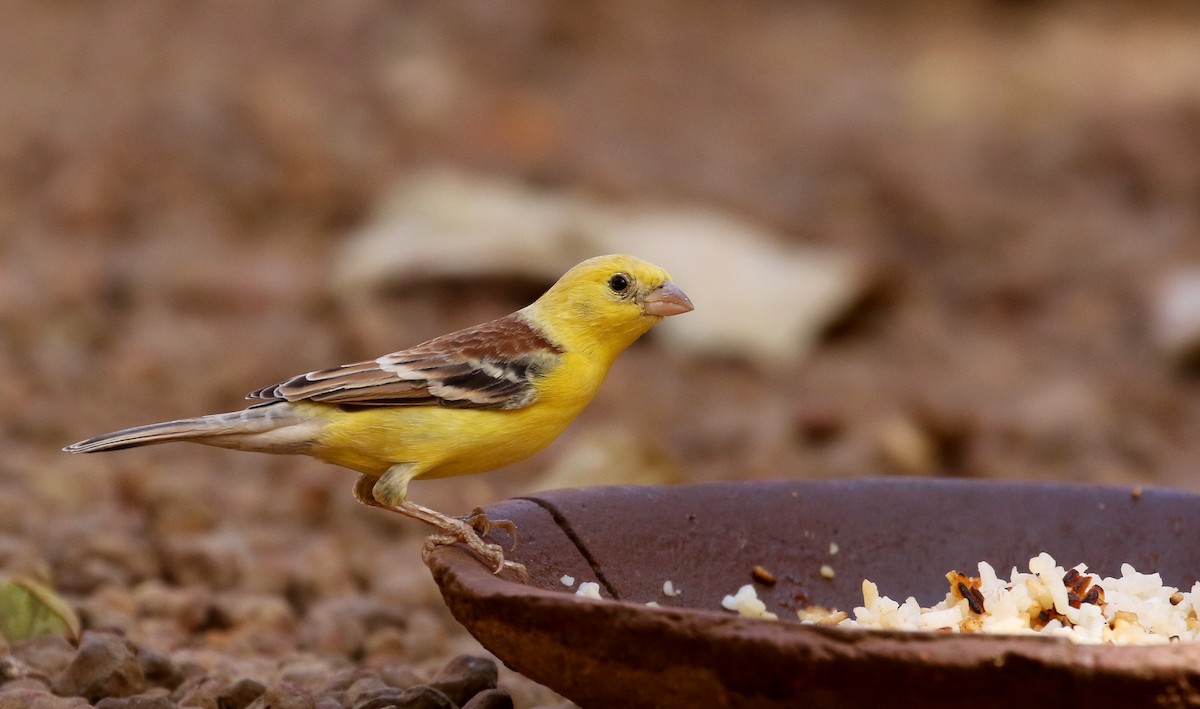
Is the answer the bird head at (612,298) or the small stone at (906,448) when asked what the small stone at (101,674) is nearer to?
the bird head at (612,298)

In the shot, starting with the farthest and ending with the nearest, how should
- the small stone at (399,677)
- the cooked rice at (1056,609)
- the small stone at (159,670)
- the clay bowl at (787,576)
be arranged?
the small stone at (399,677)
the small stone at (159,670)
the cooked rice at (1056,609)
the clay bowl at (787,576)

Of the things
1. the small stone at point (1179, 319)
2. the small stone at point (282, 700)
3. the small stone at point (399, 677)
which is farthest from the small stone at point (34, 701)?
the small stone at point (1179, 319)

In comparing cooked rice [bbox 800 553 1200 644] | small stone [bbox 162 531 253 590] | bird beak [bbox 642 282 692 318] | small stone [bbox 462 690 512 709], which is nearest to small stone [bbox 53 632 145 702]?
small stone [bbox 462 690 512 709]

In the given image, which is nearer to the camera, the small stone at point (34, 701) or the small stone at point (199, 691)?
the small stone at point (34, 701)

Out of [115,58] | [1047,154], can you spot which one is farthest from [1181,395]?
[115,58]

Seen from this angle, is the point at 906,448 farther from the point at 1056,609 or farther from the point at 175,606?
the point at 1056,609

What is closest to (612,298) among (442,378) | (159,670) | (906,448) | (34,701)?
(442,378)
